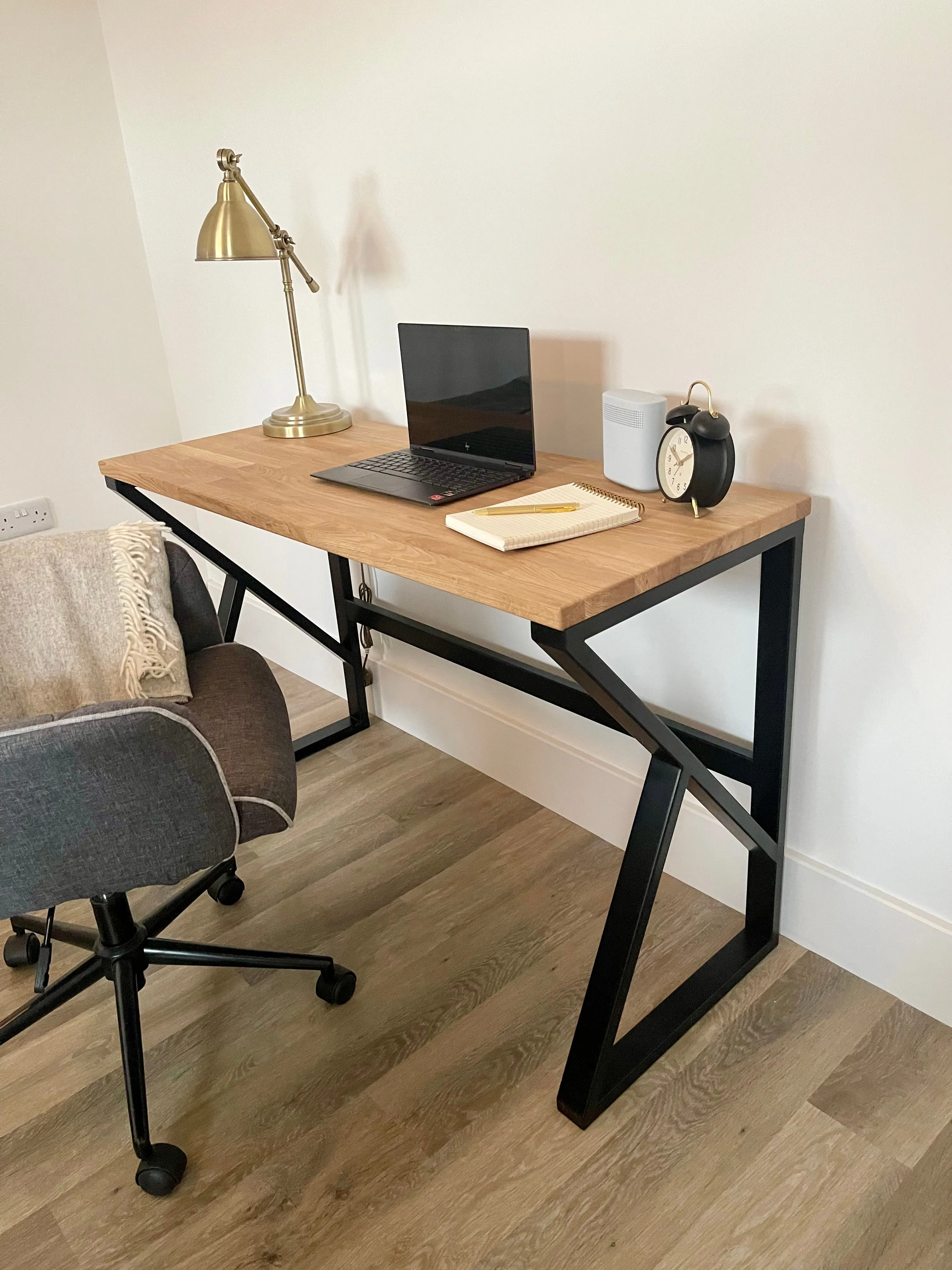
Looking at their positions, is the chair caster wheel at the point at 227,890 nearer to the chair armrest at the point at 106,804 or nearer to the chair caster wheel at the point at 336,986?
the chair caster wheel at the point at 336,986

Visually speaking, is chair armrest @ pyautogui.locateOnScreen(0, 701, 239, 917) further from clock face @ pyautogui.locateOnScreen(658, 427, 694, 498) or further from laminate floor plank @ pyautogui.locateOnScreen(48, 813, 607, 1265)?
clock face @ pyautogui.locateOnScreen(658, 427, 694, 498)

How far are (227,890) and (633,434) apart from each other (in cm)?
114

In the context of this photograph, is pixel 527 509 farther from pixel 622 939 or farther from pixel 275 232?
pixel 275 232

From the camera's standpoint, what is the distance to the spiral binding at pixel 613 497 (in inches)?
53.4

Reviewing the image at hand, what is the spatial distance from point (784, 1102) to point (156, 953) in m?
0.95

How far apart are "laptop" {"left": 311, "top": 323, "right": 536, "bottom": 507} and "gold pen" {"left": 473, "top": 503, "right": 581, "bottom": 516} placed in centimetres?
12

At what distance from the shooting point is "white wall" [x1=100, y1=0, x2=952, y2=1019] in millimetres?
1251

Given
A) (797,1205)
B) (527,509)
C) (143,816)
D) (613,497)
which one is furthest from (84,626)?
(797,1205)

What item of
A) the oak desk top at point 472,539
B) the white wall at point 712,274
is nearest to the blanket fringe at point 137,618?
the oak desk top at point 472,539

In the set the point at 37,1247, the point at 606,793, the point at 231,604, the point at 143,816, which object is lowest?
the point at 37,1247

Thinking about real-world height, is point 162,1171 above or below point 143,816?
below

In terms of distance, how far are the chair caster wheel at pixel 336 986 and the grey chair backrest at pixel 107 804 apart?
0.42m

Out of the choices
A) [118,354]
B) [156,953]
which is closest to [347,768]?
[156,953]

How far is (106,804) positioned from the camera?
1.14m
